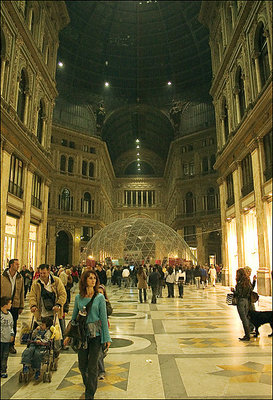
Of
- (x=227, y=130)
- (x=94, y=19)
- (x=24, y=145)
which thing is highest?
(x=94, y=19)

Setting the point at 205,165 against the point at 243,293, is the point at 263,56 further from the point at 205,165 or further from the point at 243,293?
the point at 205,165

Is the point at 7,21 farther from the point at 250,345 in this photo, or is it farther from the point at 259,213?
the point at 250,345

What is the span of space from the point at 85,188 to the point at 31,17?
2526 cm

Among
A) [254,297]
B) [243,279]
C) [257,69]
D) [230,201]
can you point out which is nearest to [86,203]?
[230,201]

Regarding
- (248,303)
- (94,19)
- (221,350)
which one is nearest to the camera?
(221,350)

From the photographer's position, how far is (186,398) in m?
3.79

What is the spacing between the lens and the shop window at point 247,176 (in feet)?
58.2

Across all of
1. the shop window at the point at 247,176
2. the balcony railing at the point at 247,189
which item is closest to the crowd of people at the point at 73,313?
the balcony railing at the point at 247,189

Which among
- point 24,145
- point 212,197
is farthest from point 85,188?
point 24,145

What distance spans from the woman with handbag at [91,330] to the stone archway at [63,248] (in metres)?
37.3

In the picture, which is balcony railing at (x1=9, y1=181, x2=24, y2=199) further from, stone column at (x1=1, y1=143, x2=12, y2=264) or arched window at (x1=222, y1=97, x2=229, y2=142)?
arched window at (x1=222, y1=97, x2=229, y2=142)

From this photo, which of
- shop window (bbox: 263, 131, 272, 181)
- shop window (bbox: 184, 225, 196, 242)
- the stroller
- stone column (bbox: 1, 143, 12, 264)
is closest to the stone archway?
shop window (bbox: 184, 225, 196, 242)

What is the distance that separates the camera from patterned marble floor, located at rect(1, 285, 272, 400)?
→ 385 centimetres

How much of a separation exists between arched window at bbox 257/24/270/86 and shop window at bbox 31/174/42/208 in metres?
15.3
